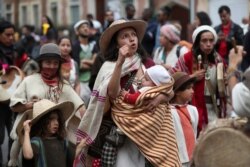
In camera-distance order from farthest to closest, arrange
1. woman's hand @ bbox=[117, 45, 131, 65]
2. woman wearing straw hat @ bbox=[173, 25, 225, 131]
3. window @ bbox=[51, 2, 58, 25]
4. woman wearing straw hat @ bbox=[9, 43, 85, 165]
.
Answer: window @ bbox=[51, 2, 58, 25], woman wearing straw hat @ bbox=[173, 25, 225, 131], woman wearing straw hat @ bbox=[9, 43, 85, 165], woman's hand @ bbox=[117, 45, 131, 65]

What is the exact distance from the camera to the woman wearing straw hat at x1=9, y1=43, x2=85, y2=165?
871 cm

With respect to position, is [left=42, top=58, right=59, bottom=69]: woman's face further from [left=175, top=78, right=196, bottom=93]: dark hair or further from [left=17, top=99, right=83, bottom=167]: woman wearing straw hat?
[left=175, top=78, right=196, bottom=93]: dark hair

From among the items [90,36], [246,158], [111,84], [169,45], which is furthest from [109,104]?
[90,36]

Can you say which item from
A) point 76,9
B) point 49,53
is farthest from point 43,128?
point 76,9

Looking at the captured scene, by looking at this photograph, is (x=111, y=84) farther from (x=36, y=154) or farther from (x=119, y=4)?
(x=119, y=4)

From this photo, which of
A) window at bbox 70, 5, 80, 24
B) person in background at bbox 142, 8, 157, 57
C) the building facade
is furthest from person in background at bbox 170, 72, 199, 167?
window at bbox 70, 5, 80, 24

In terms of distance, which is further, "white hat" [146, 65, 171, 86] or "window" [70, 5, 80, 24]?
"window" [70, 5, 80, 24]

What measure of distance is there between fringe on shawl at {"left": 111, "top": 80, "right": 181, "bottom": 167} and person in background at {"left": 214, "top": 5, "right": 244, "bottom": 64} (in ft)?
16.8

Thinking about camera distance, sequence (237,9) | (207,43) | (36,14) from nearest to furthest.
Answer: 1. (207,43)
2. (237,9)
3. (36,14)

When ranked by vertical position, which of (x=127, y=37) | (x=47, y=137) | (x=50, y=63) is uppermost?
(x=127, y=37)

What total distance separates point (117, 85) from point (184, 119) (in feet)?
4.20

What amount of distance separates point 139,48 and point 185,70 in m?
2.41

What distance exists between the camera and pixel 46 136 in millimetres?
8234

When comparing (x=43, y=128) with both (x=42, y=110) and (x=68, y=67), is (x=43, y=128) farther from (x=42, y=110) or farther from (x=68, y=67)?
(x=68, y=67)
